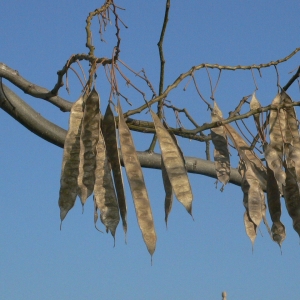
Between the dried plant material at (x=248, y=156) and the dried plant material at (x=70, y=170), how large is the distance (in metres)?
0.75

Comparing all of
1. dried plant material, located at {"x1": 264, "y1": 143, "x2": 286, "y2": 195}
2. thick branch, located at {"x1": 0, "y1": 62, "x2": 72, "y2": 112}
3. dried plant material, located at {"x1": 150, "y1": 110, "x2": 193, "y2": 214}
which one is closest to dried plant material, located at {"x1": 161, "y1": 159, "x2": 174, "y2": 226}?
dried plant material, located at {"x1": 150, "y1": 110, "x2": 193, "y2": 214}

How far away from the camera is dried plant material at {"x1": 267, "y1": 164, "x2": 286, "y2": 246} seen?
9.18 feet

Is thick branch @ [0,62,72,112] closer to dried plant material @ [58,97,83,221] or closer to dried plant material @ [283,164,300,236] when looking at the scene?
dried plant material @ [58,97,83,221]

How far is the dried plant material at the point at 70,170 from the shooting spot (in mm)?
2457

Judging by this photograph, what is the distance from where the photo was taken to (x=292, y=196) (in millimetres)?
2801

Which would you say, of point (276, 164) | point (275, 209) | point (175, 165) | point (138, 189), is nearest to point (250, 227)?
point (275, 209)

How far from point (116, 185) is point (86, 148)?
0.59 ft

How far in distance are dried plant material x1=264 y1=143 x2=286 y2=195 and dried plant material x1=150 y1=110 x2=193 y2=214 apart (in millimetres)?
465

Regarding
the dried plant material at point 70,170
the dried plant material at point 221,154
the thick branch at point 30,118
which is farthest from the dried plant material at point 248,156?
the thick branch at point 30,118

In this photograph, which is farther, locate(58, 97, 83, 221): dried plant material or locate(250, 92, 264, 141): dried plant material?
locate(250, 92, 264, 141): dried plant material

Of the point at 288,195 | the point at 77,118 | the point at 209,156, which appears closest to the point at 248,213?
the point at 288,195

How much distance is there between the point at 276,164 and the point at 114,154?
73 cm

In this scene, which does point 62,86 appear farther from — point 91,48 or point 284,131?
point 284,131

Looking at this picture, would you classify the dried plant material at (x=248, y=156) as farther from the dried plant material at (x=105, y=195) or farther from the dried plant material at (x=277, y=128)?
the dried plant material at (x=105, y=195)
